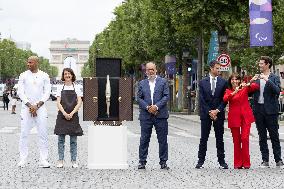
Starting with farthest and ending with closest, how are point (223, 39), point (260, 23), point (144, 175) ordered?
point (223, 39) → point (260, 23) → point (144, 175)

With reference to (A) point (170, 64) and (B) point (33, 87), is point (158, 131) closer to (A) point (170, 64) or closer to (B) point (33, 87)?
(B) point (33, 87)

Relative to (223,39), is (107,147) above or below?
below

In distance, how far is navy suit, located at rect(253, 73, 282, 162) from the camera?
15.3 m

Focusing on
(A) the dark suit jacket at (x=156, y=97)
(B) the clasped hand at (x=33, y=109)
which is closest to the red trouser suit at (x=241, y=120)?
(A) the dark suit jacket at (x=156, y=97)

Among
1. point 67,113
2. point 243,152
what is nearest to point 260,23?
point 243,152

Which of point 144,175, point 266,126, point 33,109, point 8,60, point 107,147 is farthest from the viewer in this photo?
point 8,60

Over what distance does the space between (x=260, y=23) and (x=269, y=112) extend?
18.1 m

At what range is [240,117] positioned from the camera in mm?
15234

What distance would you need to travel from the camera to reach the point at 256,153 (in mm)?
19453

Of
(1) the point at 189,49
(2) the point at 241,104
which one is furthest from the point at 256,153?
(1) the point at 189,49

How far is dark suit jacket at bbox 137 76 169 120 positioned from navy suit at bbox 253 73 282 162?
1.59m

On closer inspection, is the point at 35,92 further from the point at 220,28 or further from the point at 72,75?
the point at 220,28

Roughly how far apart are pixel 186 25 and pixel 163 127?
25.6m

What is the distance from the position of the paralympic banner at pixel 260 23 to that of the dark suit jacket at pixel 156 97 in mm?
17964
